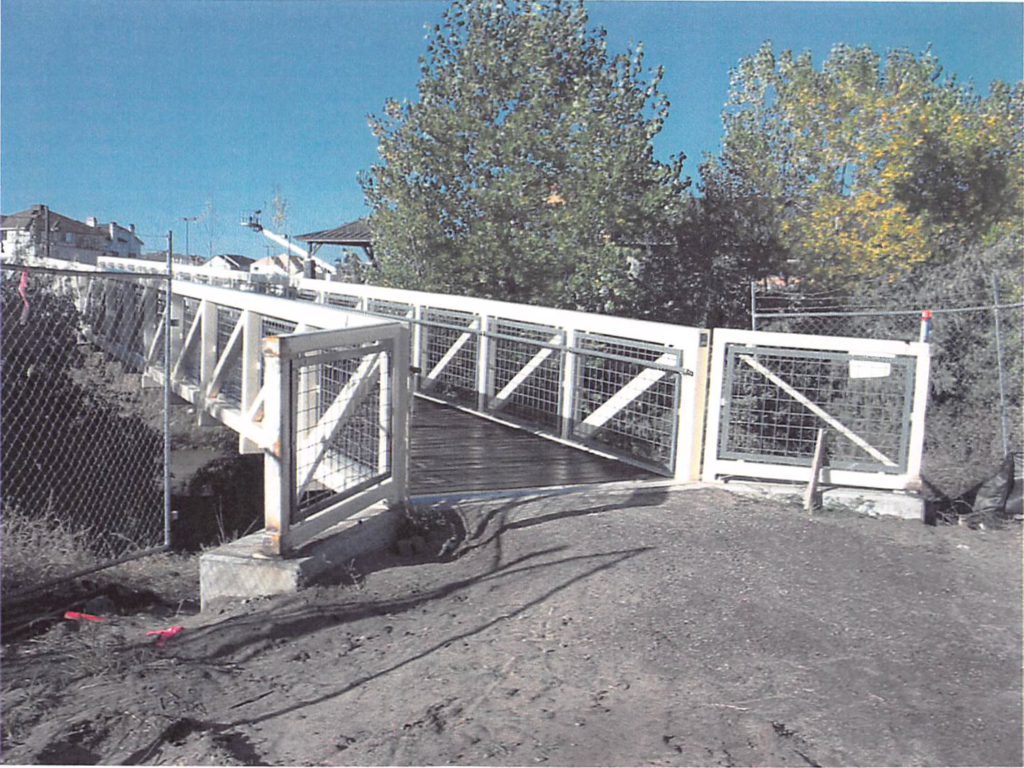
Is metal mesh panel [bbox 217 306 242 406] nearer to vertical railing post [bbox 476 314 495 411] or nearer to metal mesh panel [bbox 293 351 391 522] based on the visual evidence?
vertical railing post [bbox 476 314 495 411]

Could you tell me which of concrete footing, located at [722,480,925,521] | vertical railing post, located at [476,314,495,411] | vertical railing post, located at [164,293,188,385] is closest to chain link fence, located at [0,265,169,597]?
vertical railing post, located at [164,293,188,385]

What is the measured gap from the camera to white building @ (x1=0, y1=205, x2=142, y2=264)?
48.3 feet

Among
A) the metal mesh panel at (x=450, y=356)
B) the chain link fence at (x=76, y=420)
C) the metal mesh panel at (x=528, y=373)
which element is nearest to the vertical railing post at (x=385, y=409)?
the metal mesh panel at (x=528, y=373)

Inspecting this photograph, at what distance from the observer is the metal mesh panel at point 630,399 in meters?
7.70

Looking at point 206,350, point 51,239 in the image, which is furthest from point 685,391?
point 51,239

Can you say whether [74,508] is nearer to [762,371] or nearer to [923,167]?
[762,371]

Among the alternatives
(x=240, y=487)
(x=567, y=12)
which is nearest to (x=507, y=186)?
(x=567, y=12)

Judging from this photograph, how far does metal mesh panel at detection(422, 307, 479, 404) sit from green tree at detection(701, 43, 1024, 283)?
9126 mm

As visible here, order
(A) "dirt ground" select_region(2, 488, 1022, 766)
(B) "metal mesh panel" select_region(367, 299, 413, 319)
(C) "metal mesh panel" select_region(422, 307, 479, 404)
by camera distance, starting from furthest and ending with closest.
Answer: (B) "metal mesh panel" select_region(367, 299, 413, 319)
(C) "metal mesh panel" select_region(422, 307, 479, 404)
(A) "dirt ground" select_region(2, 488, 1022, 766)

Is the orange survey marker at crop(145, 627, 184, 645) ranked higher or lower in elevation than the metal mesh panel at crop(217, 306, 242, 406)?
lower

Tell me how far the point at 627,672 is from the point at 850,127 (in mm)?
16409

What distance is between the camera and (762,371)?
7074 millimetres

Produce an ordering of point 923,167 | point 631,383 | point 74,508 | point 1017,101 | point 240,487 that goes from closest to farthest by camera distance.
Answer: point 631,383 → point 74,508 → point 240,487 → point 923,167 → point 1017,101

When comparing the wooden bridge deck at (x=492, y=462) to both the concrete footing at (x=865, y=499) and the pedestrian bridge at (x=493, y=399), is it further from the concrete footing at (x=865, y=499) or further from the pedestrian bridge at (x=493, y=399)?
the concrete footing at (x=865, y=499)
